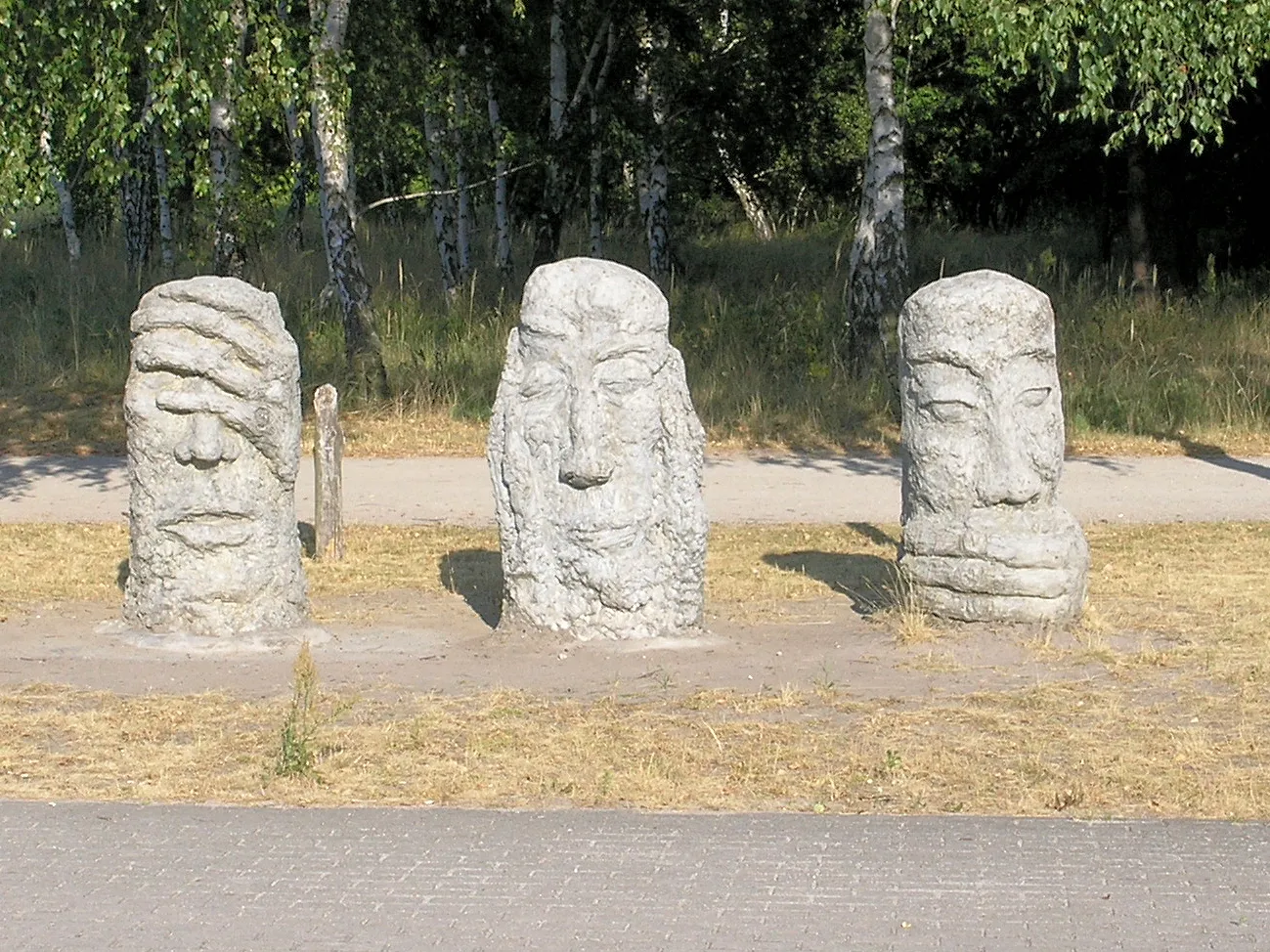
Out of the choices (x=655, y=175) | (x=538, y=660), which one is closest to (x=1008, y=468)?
(x=538, y=660)

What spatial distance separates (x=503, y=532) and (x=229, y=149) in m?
7.79

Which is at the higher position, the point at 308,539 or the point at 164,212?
the point at 164,212

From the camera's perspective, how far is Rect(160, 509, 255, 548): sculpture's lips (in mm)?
10008

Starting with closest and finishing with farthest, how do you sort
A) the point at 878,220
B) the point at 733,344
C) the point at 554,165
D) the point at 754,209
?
the point at 878,220, the point at 733,344, the point at 554,165, the point at 754,209

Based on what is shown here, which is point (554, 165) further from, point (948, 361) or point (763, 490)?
point (948, 361)

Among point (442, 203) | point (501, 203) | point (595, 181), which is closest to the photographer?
point (595, 181)

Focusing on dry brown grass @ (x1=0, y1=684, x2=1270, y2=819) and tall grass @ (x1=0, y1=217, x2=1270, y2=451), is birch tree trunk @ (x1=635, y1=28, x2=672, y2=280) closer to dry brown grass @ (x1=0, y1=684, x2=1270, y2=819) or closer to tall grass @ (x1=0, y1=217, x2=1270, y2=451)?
tall grass @ (x1=0, y1=217, x2=1270, y2=451)

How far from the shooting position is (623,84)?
25625mm

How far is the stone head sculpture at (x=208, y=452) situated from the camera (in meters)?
9.93

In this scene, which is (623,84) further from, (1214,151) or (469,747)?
(469,747)

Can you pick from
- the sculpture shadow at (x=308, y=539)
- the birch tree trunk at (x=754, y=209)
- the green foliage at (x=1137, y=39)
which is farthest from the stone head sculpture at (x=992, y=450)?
the birch tree trunk at (x=754, y=209)

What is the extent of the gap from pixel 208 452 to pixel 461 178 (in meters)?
15.7

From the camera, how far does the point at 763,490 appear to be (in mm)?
15547

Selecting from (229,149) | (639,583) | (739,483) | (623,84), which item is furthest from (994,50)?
(623,84)
